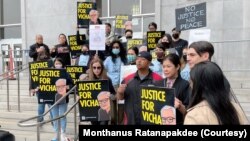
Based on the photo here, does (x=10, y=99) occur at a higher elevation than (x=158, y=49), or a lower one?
lower

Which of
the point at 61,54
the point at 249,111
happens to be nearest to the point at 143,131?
the point at 249,111

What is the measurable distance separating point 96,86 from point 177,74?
1.70 m

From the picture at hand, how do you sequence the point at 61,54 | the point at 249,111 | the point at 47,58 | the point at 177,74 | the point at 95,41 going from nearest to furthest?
1. the point at 177,74
2. the point at 249,111
3. the point at 95,41
4. the point at 47,58
5. the point at 61,54

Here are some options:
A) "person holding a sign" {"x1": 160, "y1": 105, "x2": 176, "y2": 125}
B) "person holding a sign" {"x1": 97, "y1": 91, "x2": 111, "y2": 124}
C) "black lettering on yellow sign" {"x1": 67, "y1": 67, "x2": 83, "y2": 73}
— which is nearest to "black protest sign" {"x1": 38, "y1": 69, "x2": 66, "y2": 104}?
"black lettering on yellow sign" {"x1": 67, "y1": 67, "x2": 83, "y2": 73}

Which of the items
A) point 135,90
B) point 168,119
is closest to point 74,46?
point 135,90

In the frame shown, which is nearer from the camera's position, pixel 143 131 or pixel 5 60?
pixel 143 131

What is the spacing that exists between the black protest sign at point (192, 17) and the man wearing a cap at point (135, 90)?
9.17 ft

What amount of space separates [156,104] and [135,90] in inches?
36.0

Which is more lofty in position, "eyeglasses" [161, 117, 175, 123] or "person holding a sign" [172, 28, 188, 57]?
"person holding a sign" [172, 28, 188, 57]

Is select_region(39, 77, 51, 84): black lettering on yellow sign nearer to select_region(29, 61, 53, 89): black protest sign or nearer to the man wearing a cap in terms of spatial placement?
select_region(29, 61, 53, 89): black protest sign

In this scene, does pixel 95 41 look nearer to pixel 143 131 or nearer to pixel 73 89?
pixel 73 89

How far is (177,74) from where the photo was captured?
4.99 meters

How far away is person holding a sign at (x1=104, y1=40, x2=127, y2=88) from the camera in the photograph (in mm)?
8195

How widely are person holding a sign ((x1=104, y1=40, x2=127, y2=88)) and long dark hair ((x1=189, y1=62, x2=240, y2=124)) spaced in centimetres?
543
